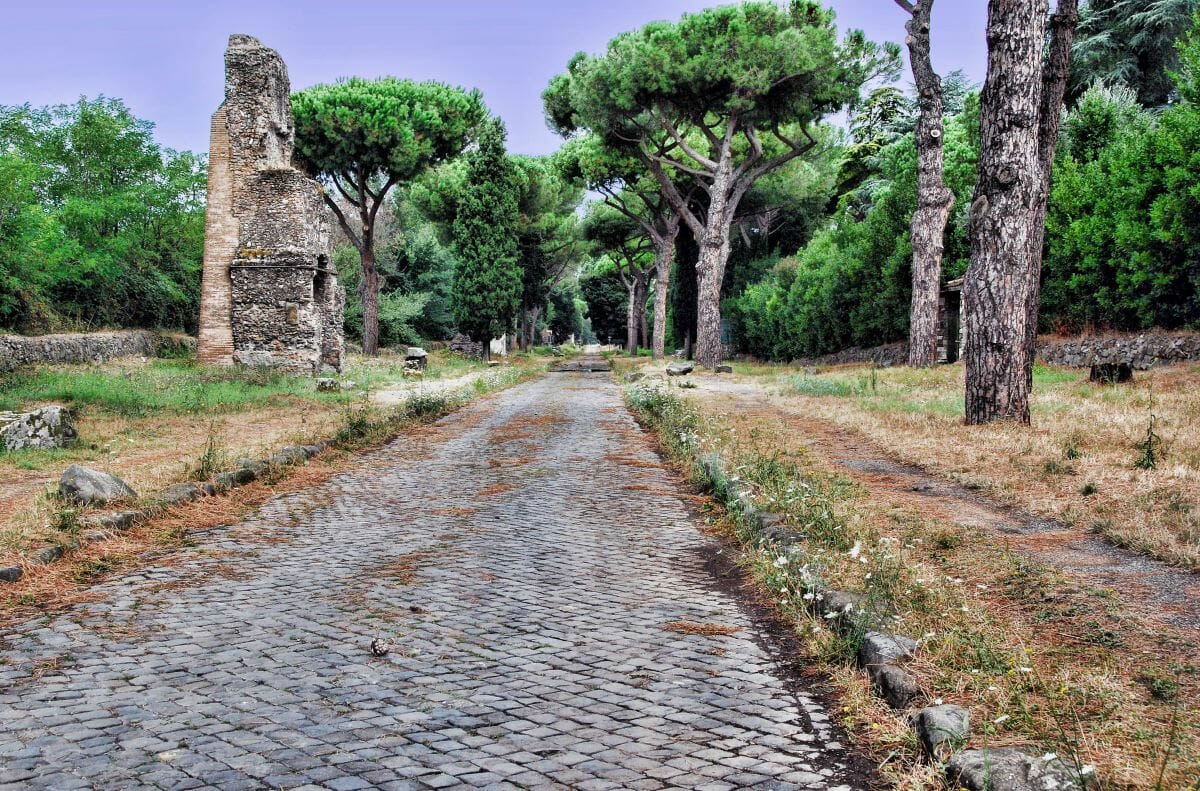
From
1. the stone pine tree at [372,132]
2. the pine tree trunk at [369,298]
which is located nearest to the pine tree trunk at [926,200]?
the stone pine tree at [372,132]

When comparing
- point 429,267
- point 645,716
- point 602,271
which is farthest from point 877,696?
point 602,271

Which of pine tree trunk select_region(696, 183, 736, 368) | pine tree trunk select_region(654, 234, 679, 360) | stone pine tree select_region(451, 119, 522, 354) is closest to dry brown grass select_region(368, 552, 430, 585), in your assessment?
pine tree trunk select_region(696, 183, 736, 368)

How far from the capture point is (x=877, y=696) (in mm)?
2965

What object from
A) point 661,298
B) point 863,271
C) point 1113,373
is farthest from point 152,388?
point 661,298

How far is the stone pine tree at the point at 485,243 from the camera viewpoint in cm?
3125

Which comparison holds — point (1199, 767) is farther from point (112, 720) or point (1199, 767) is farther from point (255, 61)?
point (255, 61)

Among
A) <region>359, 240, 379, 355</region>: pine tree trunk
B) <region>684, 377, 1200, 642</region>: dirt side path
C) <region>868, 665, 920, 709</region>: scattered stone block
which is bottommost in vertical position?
<region>868, 665, 920, 709</region>: scattered stone block

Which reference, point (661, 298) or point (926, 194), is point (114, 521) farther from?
point (661, 298)

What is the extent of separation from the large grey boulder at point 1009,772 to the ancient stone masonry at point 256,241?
1826 centimetres

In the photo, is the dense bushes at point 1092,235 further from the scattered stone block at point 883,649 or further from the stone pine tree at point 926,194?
the scattered stone block at point 883,649

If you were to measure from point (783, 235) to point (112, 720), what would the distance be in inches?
1536

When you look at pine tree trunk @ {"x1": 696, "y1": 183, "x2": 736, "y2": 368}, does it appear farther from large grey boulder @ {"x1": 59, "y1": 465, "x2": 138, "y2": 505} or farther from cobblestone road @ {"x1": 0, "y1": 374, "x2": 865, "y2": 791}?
large grey boulder @ {"x1": 59, "y1": 465, "x2": 138, "y2": 505}

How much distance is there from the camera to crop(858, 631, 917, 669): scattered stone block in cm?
313

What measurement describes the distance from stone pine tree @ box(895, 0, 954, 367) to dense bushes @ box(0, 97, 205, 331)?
16.4 meters
